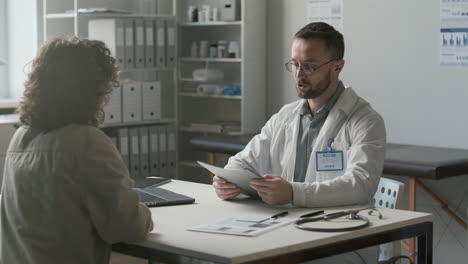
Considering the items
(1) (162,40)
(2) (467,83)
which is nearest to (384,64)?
(2) (467,83)

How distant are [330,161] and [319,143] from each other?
0.29 ft

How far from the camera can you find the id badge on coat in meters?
2.82

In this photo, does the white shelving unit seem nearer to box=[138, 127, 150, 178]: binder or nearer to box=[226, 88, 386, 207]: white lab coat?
box=[138, 127, 150, 178]: binder

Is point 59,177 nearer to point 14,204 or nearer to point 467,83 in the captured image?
point 14,204

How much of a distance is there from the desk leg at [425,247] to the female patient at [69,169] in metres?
0.92

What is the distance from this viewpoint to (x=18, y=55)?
5.95m

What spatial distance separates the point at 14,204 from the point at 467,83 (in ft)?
10.3

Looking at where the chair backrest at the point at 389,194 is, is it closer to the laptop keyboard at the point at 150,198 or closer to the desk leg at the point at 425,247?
the desk leg at the point at 425,247

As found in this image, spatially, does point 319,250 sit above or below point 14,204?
below

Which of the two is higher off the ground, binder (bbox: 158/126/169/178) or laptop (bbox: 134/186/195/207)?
laptop (bbox: 134/186/195/207)

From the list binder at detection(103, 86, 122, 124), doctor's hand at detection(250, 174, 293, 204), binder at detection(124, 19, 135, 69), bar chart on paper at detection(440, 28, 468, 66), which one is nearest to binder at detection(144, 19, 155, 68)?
binder at detection(124, 19, 135, 69)

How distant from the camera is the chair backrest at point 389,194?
9.06 feet

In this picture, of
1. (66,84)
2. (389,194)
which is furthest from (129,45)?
(66,84)

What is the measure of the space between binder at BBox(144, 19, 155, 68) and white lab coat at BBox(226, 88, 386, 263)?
2603 mm
